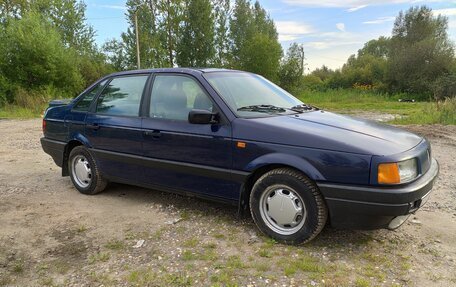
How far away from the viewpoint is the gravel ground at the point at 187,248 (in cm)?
300

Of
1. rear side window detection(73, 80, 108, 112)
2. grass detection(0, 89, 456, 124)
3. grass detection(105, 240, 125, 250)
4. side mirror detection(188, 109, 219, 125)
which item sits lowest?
grass detection(105, 240, 125, 250)

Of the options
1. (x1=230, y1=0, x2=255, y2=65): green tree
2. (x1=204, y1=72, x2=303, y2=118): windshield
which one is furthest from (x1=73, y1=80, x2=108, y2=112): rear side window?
(x1=230, y1=0, x2=255, y2=65): green tree

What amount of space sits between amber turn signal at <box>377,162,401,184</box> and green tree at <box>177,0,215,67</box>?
31589mm

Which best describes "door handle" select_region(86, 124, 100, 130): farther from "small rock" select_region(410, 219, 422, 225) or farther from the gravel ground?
"small rock" select_region(410, 219, 422, 225)

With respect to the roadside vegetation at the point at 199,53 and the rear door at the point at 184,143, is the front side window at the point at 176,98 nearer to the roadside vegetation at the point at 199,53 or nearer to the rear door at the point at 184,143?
the rear door at the point at 184,143

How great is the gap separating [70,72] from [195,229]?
2140 centimetres

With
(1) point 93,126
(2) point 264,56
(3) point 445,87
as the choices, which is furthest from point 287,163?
(2) point 264,56

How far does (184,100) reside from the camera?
13.7 feet

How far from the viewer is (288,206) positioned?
3.45m

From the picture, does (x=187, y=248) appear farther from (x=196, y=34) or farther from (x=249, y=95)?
(x=196, y=34)

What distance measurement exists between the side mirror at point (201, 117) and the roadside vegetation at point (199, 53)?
65.1 feet

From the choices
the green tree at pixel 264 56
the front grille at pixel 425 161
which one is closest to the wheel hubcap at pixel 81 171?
the front grille at pixel 425 161

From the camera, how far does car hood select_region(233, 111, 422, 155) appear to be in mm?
3170

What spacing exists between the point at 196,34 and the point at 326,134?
31.3 meters
